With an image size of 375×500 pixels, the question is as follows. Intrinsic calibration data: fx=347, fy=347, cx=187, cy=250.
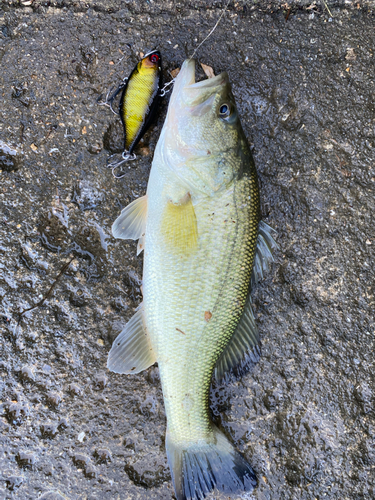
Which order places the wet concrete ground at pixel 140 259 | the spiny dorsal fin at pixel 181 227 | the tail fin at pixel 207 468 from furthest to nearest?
1. the wet concrete ground at pixel 140 259
2. the tail fin at pixel 207 468
3. the spiny dorsal fin at pixel 181 227

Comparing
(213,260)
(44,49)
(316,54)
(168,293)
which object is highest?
(44,49)

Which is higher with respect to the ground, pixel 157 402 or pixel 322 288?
pixel 322 288

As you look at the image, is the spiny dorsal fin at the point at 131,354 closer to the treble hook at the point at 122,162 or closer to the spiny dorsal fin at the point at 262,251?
the spiny dorsal fin at the point at 262,251

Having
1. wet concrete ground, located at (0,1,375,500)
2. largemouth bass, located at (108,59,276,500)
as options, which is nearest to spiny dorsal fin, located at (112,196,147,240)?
largemouth bass, located at (108,59,276,500)

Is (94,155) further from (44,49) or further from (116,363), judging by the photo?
(116,363)

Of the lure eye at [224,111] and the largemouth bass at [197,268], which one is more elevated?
the lure eye at [224,111]

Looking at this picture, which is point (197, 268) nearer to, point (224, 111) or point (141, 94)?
point (224, 111)

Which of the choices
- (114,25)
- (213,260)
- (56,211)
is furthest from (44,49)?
(213,260)

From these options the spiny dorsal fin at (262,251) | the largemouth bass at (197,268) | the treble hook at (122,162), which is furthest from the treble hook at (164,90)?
the spiny dorsal fin at (262,251)
